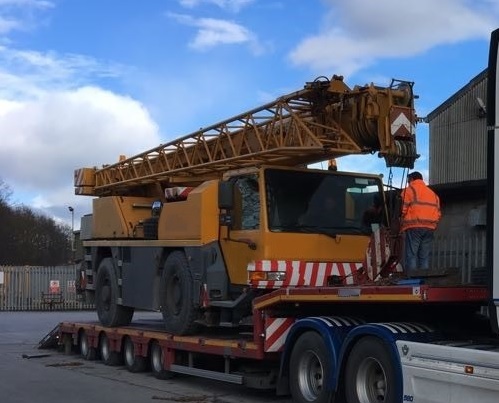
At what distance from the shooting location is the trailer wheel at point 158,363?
39.9ft

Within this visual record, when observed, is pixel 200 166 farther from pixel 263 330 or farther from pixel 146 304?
pixel 263 330

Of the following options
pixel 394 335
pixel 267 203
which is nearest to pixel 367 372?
pixel 394 335

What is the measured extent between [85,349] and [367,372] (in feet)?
30.4

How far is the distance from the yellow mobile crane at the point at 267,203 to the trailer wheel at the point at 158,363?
64 centimetres

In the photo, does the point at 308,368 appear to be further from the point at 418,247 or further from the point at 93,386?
the point at 93,386

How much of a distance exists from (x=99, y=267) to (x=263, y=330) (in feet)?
21.2

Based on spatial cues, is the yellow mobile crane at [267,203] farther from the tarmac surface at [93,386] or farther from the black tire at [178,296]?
the tarmac surface at [93,386]

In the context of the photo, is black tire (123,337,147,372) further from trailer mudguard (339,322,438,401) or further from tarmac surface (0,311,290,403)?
trailer mudguard (339,322,438,401)

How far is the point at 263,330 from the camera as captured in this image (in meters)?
9.34

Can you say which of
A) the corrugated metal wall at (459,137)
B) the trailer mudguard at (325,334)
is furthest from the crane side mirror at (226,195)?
the corrugated metal wall at (459,137)

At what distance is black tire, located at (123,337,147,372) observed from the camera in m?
13.0

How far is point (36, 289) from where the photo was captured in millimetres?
38906

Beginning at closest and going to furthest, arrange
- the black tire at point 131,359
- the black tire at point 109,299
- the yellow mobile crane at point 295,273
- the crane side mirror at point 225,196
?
the yellow mobile crane at point 295,273
the crane side mirror at point 225,196
the black tire at point 131,359
the black tire at point 109,299

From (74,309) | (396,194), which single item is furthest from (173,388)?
(74,309)
